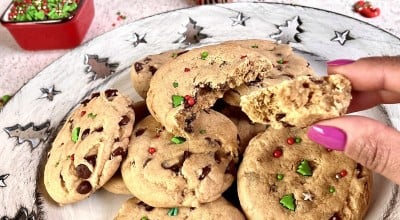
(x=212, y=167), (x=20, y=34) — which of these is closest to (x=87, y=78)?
(x=20, y=34)

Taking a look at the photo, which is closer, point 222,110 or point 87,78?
point 222,110

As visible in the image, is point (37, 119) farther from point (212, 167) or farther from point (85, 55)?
point (212, 167)

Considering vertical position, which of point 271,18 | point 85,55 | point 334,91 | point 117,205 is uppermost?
point 334,91

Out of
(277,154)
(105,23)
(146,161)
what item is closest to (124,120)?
(146,161)

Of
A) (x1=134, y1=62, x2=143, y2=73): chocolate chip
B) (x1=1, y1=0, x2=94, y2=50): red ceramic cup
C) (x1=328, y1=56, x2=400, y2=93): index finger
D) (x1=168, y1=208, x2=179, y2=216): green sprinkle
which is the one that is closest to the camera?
(x1=328, y1=56, x2=400, y2=93): index finger

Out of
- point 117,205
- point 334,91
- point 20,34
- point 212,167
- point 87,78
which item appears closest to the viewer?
point 334,91

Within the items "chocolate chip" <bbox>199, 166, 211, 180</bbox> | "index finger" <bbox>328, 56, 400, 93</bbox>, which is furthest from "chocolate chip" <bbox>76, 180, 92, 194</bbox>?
"index finger" <bbox>328, 56, 400, 93</bbox>

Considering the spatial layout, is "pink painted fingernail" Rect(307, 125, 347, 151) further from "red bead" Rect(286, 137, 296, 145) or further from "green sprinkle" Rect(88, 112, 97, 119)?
"green sprinkle" Rect(88, 112, 97, 119)
